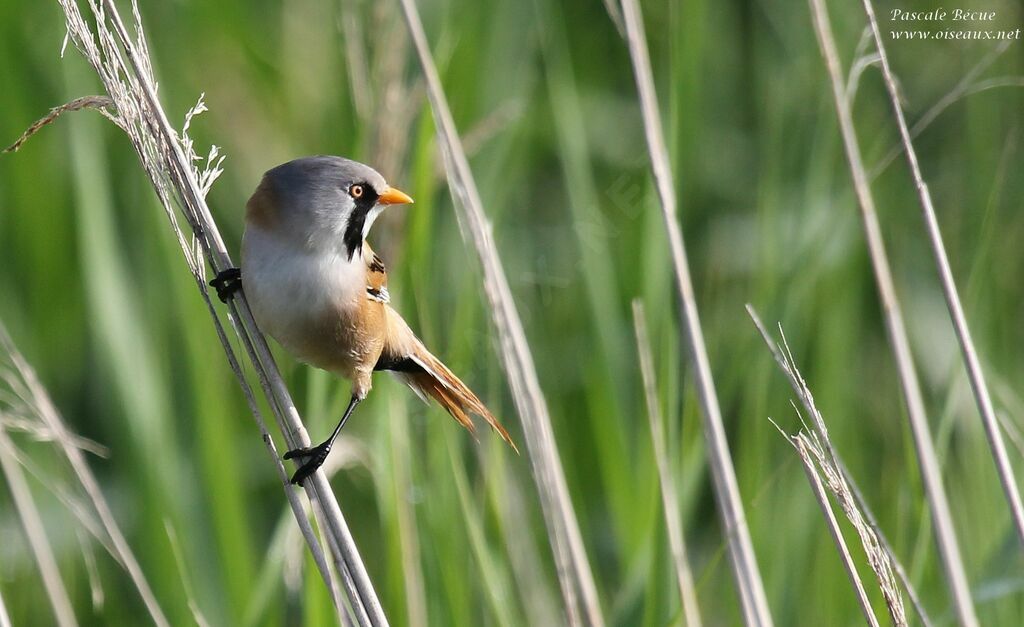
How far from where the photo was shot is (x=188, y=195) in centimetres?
203

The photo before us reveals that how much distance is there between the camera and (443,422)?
8.43 feet

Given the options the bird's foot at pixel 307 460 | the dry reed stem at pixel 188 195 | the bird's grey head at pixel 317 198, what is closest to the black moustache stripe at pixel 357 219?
the bird's grey head at pixel 317 198

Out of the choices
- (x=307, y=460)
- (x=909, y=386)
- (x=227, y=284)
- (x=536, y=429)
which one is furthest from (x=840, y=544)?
(x=227, y=284)

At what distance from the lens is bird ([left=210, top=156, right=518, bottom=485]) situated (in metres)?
2.33

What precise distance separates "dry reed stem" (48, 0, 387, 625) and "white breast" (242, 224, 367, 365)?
18cm

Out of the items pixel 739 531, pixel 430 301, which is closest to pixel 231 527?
pixel 430 301

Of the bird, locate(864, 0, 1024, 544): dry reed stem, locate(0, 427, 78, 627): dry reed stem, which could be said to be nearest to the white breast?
the bird

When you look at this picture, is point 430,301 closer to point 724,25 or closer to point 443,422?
point 443,422

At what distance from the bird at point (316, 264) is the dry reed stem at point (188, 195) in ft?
0.68

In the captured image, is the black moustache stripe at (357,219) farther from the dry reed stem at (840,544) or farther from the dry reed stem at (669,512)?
the dry reed stem at (840,544)

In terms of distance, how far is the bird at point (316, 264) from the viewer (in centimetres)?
233

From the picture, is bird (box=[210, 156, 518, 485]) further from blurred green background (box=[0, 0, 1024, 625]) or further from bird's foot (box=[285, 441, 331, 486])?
blurred green background (box=[0, 0, 1024, 625])

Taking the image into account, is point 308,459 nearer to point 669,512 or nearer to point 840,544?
point 669,512

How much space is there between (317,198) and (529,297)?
4.53ft
